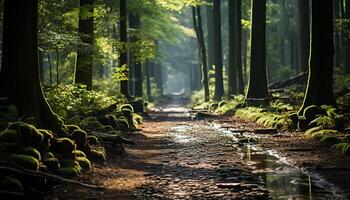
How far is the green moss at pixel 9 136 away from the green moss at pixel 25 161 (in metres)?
0.65

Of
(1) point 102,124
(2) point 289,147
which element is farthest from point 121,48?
(2) point 289,147

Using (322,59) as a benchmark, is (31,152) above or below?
below

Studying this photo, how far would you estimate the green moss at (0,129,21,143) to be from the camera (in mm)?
7906

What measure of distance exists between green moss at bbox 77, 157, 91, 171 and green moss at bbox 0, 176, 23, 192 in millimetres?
2798

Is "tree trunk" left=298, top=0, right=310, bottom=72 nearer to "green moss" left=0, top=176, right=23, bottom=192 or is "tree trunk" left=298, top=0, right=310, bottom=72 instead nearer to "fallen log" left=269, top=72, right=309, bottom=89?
"fallen log" left=269, top=72, right=309, bottom=89

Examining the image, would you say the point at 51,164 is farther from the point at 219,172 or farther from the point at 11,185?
the point at 219,172

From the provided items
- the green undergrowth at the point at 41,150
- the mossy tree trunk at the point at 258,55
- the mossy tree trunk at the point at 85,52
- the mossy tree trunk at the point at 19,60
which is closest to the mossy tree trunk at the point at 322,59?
the green undergrowth at the point at 41,150

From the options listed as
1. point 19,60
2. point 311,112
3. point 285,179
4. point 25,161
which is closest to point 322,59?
point 311,112

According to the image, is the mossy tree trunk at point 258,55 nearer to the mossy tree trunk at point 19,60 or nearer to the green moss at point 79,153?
the green moss at point 79,153

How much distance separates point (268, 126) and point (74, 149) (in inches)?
411

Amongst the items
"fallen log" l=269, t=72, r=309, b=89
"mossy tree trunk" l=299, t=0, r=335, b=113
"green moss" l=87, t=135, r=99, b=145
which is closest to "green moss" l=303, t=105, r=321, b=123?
"mossy tree trunk" l=299, t=0, r=335, b=113

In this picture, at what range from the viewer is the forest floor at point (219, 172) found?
7441 millimetres

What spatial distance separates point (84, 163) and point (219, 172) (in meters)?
2.85

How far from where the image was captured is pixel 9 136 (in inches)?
315
